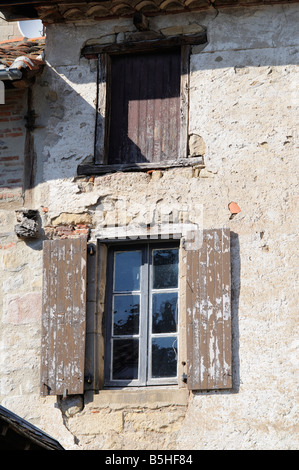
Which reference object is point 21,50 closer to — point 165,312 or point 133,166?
point 133,166

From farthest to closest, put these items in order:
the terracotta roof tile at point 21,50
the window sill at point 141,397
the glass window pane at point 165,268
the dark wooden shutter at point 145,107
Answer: the terracotta roof tile at point 21,50, the dark wooden shutter at point 145,107, the glass window pane at point 165,268, the window sill at point 141,397

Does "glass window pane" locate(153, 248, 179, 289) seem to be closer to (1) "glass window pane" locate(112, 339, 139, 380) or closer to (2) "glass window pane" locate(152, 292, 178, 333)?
(2) "glass window pane" locate(152, 292, 178, 333)

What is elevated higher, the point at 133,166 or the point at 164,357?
the point at 133,166

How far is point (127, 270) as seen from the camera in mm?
9484

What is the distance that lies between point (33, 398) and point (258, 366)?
200 centimetres

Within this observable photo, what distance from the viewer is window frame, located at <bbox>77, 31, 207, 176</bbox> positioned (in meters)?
9.65

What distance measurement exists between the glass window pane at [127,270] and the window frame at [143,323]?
0.13 feet

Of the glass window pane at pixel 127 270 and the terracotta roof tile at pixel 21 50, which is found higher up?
the terracotta roof tile at pixel 21 50

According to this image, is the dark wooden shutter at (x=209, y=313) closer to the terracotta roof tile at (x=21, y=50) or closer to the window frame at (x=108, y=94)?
the window frame at (x=108, y=94)

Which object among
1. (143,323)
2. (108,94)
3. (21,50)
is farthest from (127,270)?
(21,50)

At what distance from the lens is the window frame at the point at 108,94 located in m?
9.65

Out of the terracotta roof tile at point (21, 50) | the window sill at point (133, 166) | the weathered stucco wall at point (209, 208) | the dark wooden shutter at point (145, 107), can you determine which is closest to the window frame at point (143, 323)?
the weathered stucco wall at point (209, 208)

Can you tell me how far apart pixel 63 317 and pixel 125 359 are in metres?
0.66

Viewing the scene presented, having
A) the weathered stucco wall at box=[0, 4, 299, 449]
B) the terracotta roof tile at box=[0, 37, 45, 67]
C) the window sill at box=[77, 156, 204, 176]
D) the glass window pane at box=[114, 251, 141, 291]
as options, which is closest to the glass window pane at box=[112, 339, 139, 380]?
the weathered stucco wall at box=[0, 4, 299, 449]
